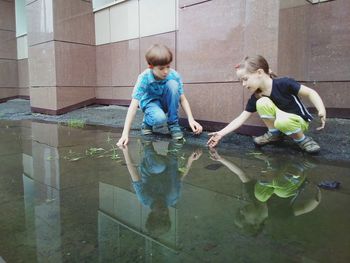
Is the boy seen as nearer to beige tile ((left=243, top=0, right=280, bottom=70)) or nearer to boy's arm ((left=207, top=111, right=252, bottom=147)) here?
boy's arm ((left=207, top=111, right=252, bottom=147))

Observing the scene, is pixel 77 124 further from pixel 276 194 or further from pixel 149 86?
pixel 276 194

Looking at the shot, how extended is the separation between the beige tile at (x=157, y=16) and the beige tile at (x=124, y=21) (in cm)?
17

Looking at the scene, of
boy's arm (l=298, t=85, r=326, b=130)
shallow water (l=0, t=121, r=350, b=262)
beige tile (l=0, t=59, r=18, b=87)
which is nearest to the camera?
shallow water (l=0, t=121, r=350, b=262)

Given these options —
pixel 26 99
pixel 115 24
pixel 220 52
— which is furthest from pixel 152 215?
pixel 26 99

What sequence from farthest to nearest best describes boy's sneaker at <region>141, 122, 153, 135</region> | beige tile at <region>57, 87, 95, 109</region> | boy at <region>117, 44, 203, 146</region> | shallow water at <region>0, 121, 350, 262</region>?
1. beige tile at <region>57, 87, 95, 109</region>
2. boy's sneaker at <region>141, 122, 153, 135</region>
3. boy at <region>117, 44, 203, 146</region>
4. shallow water at <region>0, 121, 350, 262</region>

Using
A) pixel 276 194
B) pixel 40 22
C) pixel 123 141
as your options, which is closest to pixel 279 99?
pixel 276 194

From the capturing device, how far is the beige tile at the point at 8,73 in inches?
376

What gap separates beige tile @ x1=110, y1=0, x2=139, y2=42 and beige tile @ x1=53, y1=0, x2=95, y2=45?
1.89ft

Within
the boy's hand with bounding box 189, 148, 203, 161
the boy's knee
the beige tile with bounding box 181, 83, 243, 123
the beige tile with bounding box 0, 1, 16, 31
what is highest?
the beige tile with bounding box 0, 1, 16, 31

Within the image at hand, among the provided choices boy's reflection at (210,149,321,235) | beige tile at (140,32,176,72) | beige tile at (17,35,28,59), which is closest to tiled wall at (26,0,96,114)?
beige tile at (140,32,176,72)

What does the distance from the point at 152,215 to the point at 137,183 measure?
506mm

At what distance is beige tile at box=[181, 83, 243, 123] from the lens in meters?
3.53

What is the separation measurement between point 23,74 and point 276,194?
9427mm

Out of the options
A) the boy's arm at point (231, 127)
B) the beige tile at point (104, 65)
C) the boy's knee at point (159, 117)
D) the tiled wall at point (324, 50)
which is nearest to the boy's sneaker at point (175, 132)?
the boy's knee at point (159, 117)
